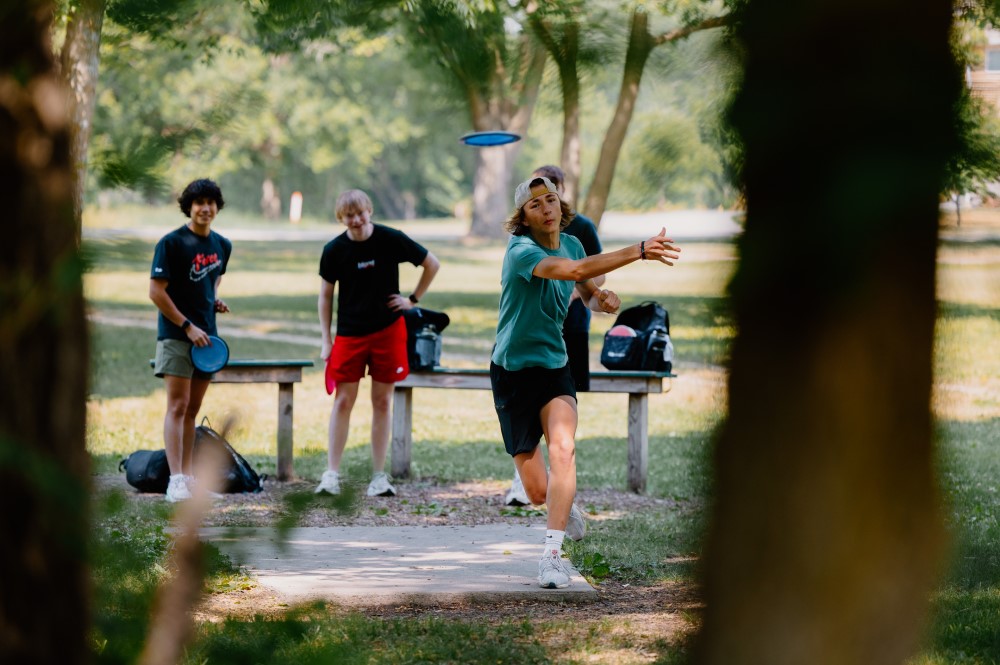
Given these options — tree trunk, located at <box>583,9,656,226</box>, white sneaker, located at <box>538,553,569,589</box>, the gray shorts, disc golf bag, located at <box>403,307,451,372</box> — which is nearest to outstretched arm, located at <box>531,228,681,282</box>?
white sneaker, located at <box>538,553,569,589</box>

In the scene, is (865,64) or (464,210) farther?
(464,210)

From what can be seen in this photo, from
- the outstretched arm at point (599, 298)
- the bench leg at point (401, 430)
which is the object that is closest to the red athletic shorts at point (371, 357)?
the bench leg at point (401, 430)

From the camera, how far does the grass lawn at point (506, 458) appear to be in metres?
1.91

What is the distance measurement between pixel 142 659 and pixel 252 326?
66.9 feet

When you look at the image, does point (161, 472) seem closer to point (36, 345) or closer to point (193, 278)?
point (193, 278)

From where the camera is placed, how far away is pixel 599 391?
8766mm

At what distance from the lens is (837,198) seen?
185cm

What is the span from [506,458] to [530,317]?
5.30 m

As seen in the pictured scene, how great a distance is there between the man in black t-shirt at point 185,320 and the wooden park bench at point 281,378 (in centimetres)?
101

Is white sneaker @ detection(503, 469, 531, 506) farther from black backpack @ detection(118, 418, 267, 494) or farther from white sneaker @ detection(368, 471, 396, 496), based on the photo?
black backpack @ detection(118, 418, 267, 494)

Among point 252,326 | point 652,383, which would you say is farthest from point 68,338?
point 252,326

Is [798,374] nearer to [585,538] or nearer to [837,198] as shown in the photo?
[837,198]

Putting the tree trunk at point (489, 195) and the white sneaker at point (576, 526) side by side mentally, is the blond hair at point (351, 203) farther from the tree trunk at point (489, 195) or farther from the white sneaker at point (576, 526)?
the tree trunk at point (489, 195)

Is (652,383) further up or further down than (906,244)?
further down
